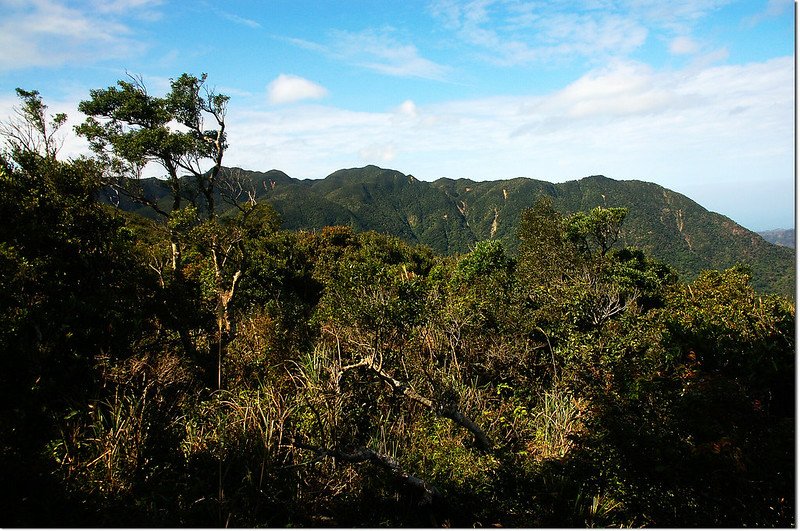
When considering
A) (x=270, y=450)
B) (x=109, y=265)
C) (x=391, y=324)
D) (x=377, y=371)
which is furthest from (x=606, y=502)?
(x=109, y=265)

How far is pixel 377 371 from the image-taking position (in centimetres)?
792

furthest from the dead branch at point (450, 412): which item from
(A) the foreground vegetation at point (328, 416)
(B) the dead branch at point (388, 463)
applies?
(B) the dead branch at point (388, 463)

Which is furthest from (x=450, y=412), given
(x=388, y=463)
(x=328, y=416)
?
(x=328, y=416)

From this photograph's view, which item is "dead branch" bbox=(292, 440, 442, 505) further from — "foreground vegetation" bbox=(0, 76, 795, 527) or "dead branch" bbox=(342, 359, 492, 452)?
"dead branch" bbox=(342, 359, 492, 452)

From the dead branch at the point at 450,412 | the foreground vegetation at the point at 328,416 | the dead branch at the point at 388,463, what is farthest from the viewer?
the dead branch at the point at 450,412

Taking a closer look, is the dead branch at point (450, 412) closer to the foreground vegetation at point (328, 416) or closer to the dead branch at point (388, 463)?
the foreground vegetation at point (328, 416)

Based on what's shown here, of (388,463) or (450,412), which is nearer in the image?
(388,463)

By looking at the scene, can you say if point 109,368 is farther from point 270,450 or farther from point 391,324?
point 391,324

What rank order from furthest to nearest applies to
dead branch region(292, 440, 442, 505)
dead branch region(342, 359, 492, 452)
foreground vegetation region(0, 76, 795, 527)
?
dead branch region(342, 359, 492, 452) → dead branch region(292, 440, 442, 505) → foreground vegetation region(0, 76, 795, 527)

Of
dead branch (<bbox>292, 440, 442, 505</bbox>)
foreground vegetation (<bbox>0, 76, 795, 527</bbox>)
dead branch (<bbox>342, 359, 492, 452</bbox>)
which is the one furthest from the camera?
dead branch (<bbox>342, 359, 492, 452</bbox>)

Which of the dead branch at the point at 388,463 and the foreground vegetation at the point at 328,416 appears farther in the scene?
the dead branch at the point at 388,463

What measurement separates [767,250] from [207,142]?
165595 millimetres

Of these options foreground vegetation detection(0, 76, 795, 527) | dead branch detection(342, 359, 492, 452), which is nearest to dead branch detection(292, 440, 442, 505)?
foreground vegetation detection(0, 76, 795, 527)

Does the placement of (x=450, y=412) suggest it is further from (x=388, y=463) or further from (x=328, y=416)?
(x=328, y=416)
